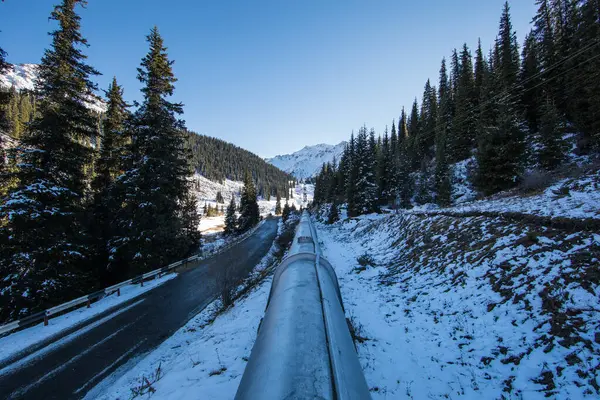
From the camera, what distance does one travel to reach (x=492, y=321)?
18.1 ft

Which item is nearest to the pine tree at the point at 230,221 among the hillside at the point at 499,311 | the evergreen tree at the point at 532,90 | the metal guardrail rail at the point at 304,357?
the hillside at the point at 499,311

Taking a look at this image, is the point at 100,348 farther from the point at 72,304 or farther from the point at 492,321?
the point at 492,321

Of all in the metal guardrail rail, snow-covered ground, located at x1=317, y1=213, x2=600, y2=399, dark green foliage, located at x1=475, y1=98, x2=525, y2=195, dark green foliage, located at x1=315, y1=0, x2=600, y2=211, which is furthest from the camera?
dark green foliage, located at x1=315, y1=0, x2=600, y2=211

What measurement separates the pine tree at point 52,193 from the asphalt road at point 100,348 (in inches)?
138

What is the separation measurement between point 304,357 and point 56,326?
45.8ft

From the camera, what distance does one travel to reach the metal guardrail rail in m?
2.16

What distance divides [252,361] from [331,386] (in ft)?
3.54

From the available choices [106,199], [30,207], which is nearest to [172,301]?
[30,207]

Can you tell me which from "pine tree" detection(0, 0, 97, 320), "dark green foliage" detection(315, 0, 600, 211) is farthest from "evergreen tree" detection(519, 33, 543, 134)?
"pine tree" detection(0, 0, 97, 320)

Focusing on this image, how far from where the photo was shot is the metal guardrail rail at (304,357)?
7.08 ft

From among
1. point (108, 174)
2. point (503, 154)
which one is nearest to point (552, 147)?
point (503, 154)

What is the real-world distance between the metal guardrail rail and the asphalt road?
745 centimetres

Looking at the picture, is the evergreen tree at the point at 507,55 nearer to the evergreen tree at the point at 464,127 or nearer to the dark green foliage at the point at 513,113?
the dark green foliage at the point at 513,113

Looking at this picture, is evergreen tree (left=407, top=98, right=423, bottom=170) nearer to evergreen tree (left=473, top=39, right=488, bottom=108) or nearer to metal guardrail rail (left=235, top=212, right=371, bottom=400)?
evergreen tree (left=473, top=39, right=488, bottom=108)
